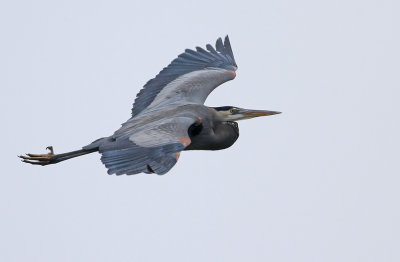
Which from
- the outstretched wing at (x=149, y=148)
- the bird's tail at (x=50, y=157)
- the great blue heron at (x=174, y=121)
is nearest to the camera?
the outstretched wing at (x=149, y=148)

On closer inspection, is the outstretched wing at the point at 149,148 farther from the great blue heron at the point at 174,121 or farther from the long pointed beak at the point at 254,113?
the long pointed beak at the point at 254,113

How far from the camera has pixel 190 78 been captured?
43.1ft

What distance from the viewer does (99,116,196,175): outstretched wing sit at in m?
9.77

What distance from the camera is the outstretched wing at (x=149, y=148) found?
9.77 meters

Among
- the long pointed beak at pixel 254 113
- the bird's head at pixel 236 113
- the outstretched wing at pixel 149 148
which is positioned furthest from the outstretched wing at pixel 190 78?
the outstretched wing at pixel 149 148

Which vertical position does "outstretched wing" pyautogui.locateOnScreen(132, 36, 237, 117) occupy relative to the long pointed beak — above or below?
above

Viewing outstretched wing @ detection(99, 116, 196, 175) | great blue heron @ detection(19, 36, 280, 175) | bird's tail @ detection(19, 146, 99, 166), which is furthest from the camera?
bird's tail @ detection(19, 146, 99, 166)

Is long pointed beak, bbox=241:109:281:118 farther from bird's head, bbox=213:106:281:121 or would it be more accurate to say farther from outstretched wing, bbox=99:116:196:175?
outstretched wing, bbox=99:116:196:175

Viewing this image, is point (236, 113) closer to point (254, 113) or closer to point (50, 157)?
point (254, 113)

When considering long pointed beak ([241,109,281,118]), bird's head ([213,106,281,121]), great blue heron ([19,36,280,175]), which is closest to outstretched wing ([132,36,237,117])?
great blue heron ([19,36,280,175])

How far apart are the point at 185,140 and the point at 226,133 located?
1.92m

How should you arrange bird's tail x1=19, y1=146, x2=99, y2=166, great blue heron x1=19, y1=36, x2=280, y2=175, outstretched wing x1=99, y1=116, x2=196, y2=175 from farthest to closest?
bird's tail x1=19, y1=146, x2=99, y2=166 < great blue heron x1=19, y1=36, x2=280, y2=175 < outstretched wing x1=99, y1=116, x2=196, y2=175

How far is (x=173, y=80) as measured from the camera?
1320 centimetres

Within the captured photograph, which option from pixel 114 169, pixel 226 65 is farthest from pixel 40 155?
pixel 226 65
